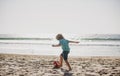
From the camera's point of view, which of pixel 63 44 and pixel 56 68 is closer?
pixel 63 44

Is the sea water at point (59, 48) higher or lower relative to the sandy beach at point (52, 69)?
lower

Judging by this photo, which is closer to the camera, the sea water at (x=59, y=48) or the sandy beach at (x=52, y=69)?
the sandy beach at (x=52, y=69)

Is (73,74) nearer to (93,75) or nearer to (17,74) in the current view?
(93,75)

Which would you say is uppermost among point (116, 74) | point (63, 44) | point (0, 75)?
point (63, 44)

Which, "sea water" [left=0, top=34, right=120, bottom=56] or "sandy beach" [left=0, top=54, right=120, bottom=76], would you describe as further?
"sea water" [left=0, top=34, right=120, bottom=56]

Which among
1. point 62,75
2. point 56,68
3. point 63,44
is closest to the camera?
point 62,75

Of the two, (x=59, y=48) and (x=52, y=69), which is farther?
(x=59, y=48)

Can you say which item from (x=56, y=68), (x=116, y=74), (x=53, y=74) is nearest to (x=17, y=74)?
(x=53, y=74)

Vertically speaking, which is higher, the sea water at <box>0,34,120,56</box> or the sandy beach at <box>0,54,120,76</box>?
the sandy beach at <box>0,54,120,76</box>

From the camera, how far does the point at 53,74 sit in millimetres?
9695

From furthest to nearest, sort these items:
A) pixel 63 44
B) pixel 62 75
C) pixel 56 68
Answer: pixel 56 68, pixel 63 44, pixel 62 75

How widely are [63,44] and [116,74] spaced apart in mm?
2850

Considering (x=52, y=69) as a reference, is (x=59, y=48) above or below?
below

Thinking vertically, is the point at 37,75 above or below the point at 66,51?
below
